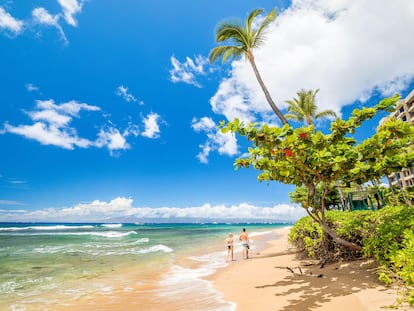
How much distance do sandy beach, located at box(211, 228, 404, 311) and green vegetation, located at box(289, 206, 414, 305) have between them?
0.36m

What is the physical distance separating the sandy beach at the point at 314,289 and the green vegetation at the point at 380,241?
359 mm

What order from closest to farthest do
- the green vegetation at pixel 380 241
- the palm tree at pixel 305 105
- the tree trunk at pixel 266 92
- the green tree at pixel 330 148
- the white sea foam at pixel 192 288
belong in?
the green vegetation at pixel 380 241 < the green tree at pixel 330 148 < the white sea foam at pixel 192 288 < the tree trunk at pixel 266 92 < the palm tree at pixel 305 105

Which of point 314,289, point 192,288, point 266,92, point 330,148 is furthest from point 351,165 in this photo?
point 266,92

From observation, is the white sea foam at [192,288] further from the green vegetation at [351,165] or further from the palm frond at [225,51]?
the palm frond at [225,51]

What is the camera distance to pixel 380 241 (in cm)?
599

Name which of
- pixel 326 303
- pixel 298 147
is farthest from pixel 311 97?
pixel 326 303

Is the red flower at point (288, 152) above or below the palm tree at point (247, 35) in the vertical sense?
below

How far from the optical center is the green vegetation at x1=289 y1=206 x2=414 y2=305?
185 inches

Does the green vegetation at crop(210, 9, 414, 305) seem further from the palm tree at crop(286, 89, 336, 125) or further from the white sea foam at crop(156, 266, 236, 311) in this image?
the palm tree at crop(286, 89, 336, 125)

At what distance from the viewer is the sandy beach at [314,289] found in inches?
196

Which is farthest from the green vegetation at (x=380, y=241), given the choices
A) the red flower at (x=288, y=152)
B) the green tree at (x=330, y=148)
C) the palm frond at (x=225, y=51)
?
the palm frond at (x=225, y=51)

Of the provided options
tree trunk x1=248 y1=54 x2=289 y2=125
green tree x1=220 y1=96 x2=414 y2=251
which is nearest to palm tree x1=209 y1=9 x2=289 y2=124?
tree trunk x1=248 y1=54 x2=289 y2=125

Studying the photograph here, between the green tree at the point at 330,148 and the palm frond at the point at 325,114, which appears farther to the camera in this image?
the palm frond at the point at 325,114

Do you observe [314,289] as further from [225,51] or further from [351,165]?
[225,51]
